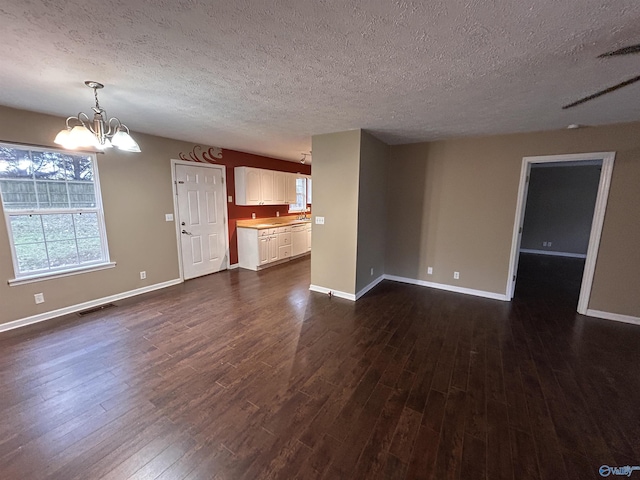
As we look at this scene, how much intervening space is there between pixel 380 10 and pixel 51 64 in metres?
2.22

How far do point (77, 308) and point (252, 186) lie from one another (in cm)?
336

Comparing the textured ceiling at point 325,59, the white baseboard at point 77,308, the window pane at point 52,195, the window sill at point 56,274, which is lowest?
the white baseboard at point 77,308

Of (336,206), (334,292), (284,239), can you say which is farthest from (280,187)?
(334,292)

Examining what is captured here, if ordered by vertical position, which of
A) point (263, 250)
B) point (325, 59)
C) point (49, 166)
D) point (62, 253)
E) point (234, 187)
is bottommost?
point (263, 250)

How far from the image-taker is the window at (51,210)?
2.91 meters

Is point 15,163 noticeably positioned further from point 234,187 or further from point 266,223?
point 266,223

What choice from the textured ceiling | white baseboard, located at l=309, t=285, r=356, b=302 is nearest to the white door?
the textured ceiling

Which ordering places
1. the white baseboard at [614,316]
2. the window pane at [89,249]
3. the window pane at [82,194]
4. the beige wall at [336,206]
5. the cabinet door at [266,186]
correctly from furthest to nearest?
the cabinet door at [266,186]
the beige wall at [336,206]
the window pane at [89,249]
the window pane at [82,194]
the white baseboard at [614,316]

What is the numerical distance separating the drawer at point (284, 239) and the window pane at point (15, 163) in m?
3.76

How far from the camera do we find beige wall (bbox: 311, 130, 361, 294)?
358 cm

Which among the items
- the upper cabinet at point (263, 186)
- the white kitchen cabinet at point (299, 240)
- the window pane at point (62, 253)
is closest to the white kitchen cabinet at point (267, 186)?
the upper cabinet at point (263, 186)

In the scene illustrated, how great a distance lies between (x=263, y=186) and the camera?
5.78m

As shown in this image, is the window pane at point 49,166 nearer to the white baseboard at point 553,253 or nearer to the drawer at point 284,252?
the drawer at point 284,252

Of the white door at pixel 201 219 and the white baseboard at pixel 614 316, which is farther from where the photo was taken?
the white door at pixel 201 219
